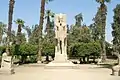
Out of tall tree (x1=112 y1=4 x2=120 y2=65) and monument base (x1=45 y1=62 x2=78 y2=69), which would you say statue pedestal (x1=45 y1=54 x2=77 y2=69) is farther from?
tall tree (x1=112 y1=4 x2=120 y2=65)

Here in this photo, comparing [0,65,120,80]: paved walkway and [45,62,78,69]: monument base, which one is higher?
[45,62,78,69]: monument base

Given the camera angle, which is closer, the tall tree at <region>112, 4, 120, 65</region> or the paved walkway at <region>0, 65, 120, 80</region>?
the paved walkway at <region>0, 65, 120, 80</region>

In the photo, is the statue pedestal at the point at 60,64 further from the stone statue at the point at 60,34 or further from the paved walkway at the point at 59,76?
the paved walkway at the point at 59,76

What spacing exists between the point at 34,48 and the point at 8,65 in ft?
63.7

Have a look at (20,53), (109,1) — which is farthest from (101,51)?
(20,53)

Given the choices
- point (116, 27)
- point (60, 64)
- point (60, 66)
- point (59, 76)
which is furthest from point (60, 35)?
point (116, 27)

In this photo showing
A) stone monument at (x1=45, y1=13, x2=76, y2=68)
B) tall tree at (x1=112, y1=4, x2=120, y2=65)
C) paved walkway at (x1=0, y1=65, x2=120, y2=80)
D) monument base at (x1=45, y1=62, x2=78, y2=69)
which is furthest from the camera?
tall tree at (x1=112, y1=4, x2=120, y2=65)

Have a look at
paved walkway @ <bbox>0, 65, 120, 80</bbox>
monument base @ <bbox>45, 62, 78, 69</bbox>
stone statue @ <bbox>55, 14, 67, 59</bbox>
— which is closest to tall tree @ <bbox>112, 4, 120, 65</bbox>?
stone statue @ <bbox>55, 14, 67, 59</bbox>

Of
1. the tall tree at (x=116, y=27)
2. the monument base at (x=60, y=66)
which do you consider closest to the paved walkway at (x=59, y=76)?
the monument base at (x=60, y=66)

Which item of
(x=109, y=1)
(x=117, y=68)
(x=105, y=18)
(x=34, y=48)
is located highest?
(x=109, y=1)

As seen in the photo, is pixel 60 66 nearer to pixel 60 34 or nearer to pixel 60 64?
pixel 60 64

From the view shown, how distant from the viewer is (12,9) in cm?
3431

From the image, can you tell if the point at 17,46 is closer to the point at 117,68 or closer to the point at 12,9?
the point at 12,9

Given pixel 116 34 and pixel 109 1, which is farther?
pixel 116 34
